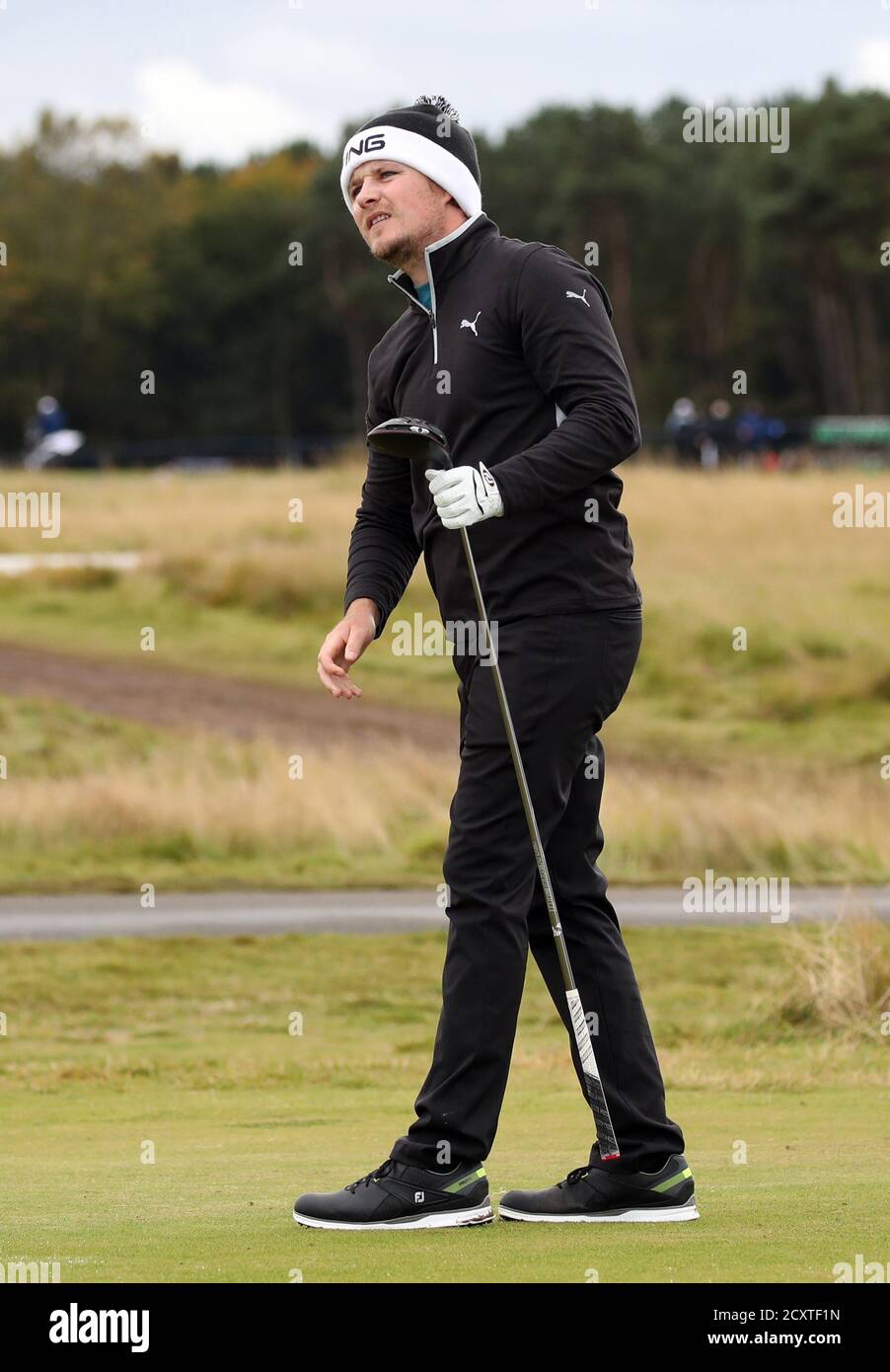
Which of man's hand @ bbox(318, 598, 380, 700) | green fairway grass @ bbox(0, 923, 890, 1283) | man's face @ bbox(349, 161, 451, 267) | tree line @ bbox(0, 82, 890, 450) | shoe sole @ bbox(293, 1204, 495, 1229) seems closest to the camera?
green fairway grass @ bbox(0, 923, 890, 1283)

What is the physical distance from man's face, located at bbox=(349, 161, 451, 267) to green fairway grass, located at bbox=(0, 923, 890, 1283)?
83.6 inches

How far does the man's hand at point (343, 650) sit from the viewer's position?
17.2 ft

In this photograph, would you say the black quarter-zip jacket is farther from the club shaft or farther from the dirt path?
the dirt path

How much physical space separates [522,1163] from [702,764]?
14.3 m

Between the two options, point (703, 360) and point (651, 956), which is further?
point (703, 360)

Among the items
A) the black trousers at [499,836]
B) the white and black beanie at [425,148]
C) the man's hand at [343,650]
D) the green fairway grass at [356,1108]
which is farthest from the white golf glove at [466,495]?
the green fairway grass at [356,1108]

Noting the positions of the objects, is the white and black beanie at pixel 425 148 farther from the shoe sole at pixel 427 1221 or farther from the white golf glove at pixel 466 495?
the shoe sole at pixel 427 1221

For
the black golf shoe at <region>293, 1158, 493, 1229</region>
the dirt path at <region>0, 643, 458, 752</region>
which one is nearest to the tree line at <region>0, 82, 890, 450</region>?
the dirt path at <region>0, 643, 458, 752</region>

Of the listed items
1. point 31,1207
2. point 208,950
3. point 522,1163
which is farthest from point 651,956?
point 31,1207

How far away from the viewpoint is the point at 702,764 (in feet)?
65.8

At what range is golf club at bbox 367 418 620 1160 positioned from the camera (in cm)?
483

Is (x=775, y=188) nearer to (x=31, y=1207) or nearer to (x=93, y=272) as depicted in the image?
(x=93, y=272)

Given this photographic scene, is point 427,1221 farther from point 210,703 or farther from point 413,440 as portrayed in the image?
point 210,703
